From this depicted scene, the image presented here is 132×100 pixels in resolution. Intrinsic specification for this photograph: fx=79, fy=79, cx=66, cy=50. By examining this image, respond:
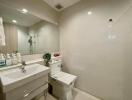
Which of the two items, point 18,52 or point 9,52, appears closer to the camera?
point 9,52

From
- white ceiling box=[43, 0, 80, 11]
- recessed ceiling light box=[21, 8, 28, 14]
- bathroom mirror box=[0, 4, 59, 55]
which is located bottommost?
bathroom mirror box=[0, 4, 59, 55]

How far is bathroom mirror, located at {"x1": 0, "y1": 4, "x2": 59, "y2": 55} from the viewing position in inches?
53.9

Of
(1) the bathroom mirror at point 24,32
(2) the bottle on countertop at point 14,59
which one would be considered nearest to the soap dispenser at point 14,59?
(2) the bottle on countertop at point 14,59

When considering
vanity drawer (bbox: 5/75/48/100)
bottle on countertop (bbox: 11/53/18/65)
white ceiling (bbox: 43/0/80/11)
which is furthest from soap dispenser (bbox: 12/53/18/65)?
white ceiling (bbox: 43/0/80/11)

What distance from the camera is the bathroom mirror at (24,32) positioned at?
4.49ft

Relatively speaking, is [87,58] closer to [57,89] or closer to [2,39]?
[57,89]

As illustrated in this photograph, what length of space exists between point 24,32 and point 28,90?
1.09 m

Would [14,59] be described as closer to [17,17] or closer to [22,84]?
[22,84]

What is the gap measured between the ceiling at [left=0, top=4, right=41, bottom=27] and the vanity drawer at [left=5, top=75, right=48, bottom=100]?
1128 mm

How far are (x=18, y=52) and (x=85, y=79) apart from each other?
161 cm

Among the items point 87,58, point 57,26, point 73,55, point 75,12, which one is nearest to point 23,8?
point 57,26

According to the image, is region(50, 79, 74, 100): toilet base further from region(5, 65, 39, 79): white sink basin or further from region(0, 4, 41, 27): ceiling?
region(0, 4, 41, 27): ceiling

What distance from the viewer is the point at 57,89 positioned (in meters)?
1.81

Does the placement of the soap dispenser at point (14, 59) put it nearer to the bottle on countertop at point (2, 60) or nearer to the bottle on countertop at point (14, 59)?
the bottle on countertop at point (14, 59)
